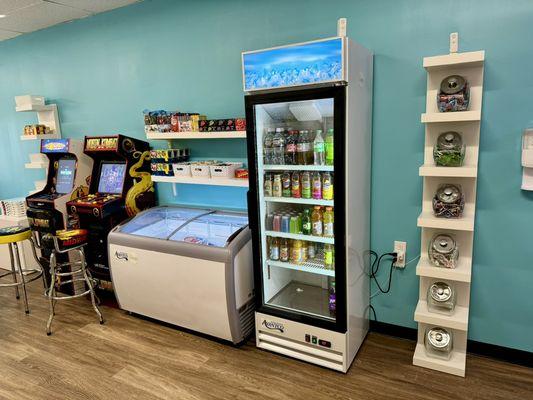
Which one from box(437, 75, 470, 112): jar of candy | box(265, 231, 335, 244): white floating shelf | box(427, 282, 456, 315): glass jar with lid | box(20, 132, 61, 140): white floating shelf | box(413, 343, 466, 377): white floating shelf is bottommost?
box(413, 343, 466, 377): white floating shelf

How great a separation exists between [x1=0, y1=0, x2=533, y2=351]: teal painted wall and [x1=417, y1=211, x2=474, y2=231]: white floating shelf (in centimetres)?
25

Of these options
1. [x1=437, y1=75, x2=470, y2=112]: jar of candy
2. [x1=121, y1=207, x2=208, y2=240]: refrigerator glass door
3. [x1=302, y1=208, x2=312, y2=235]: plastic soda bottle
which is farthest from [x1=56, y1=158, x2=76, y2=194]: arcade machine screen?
[x1=437, y1=75, x2=470, y2=112]: jar of candy

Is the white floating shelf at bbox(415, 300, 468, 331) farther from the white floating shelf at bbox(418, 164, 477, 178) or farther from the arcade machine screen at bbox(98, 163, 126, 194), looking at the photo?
the arcade machine screen at bbox(98, 163, 126, 194)

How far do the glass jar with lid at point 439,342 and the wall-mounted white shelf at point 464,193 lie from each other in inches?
1.2

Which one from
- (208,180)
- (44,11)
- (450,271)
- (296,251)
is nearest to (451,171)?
(450,271)

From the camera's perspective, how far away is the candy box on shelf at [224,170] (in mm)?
3098

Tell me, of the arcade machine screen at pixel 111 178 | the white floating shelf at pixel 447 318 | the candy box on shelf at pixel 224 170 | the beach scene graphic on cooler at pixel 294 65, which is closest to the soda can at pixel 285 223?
the candy box on shelf at pixel 224 170

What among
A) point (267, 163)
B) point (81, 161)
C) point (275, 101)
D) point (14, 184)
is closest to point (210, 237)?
point (267, 163)

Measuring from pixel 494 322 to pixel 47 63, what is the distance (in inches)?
197

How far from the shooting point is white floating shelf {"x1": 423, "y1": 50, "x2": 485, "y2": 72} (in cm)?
213

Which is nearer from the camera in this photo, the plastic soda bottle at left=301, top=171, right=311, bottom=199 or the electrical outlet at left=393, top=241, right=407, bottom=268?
the plastic soda bottle at left=301, top=171, right=311, bottom=199

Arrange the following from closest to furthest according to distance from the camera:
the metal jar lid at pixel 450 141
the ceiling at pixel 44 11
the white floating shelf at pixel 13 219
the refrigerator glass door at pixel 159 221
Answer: the metal jar lid at pixel 450 141, the refrigerator glass door at pixel 159 221, the ceiling at pixel 44 11, the white floating shelf at pixel 13 219

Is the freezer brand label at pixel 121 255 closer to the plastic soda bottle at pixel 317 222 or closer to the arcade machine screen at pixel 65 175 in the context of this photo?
the arcade machine screen at pixel 65 175

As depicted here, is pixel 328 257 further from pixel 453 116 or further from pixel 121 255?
pixel 121 255
